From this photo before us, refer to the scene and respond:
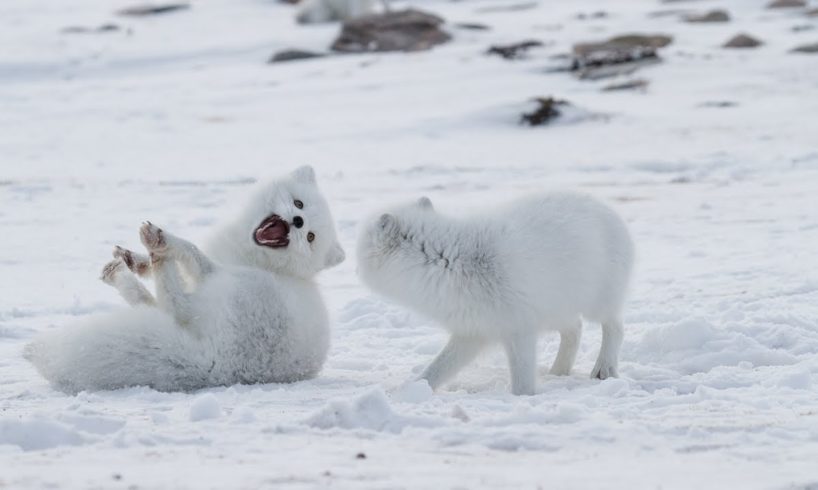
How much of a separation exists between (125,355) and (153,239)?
50 cm

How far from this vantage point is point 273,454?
360 cm

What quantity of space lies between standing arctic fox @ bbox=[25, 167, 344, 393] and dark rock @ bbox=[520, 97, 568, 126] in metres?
8.20

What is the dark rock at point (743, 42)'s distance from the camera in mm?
16969

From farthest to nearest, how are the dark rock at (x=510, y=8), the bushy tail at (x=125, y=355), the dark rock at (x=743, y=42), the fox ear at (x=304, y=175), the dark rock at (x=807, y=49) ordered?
1. the dark rock at (x=510, y=8)
2. the dark rock at (x=743, y=42)
3. the dark rock at (x=807, y=49)
4. the fox ear at (x=304, y=175)
5. the bushy tail at (x=125, y=355)

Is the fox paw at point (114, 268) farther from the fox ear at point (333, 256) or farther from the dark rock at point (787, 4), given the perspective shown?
the dark rock at point (787, 4)

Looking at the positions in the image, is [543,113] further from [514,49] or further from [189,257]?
[189,257]

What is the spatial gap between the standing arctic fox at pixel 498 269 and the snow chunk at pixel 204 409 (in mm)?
1272

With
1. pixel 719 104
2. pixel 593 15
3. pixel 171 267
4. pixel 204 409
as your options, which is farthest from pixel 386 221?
pixel 593 15

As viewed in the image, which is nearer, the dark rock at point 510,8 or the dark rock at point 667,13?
the dark rock at point 667,13

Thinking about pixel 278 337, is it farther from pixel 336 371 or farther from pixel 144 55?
pixel 144 55

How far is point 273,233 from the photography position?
532 cm

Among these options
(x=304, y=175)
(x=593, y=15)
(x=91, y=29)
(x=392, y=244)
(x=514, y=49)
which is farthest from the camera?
(x=91, y=29)

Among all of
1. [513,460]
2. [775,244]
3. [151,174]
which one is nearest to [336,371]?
[513,460]

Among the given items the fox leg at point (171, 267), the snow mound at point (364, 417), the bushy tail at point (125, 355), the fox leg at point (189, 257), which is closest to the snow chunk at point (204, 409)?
the snow mound at point (364, 417)
